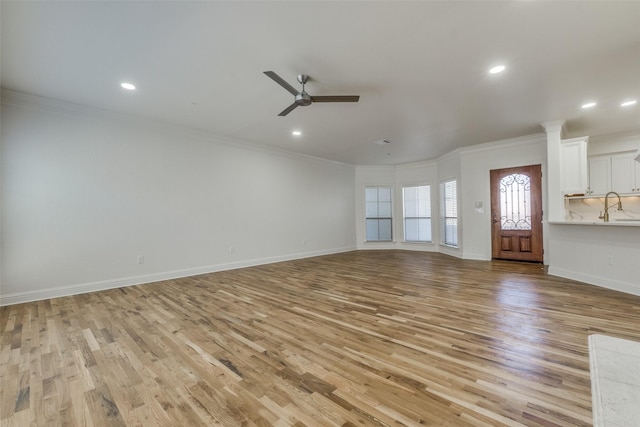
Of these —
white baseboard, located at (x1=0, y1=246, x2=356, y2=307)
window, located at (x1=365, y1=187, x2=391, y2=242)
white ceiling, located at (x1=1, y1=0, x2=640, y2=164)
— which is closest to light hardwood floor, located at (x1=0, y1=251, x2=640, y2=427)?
white baseboard, located at (x1=0, y1=246, x2=356, y2=307)

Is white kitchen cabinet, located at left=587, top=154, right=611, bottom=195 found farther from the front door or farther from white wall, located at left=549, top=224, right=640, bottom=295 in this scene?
white wall, located at left=549, top=224, right=640, bottom=295

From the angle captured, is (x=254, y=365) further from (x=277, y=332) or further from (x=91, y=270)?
(x=91, y=270)

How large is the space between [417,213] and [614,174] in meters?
4.28

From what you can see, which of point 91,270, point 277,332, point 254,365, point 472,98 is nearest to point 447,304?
point 277,332

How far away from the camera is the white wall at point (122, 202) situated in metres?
3.64

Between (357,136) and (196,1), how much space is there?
12.9 ft

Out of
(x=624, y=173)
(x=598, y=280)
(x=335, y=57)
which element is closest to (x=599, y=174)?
(x=624, y=173)

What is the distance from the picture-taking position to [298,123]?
4773 mm

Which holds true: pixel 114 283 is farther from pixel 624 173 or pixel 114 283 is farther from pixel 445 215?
pixel 624 173

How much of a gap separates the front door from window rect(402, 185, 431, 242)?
6.98 ft

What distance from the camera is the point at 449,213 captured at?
7402 mm

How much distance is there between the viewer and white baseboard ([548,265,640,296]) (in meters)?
3.64

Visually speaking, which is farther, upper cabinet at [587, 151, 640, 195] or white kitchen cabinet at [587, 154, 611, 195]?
white kitchen cabinet at [587, 154, 611, 195]

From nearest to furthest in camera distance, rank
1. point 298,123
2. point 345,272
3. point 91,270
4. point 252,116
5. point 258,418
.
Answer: point 258,418, point 91,270, point 252,116, point 298,123, point 345,272
